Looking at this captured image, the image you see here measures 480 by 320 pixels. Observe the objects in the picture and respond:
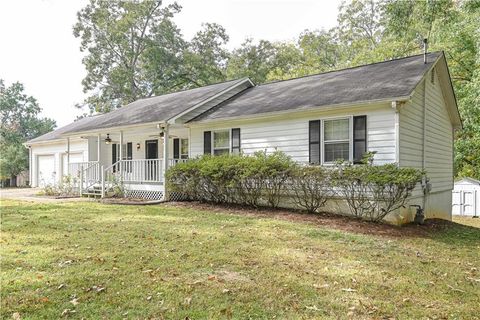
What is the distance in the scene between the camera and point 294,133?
11.6 meters

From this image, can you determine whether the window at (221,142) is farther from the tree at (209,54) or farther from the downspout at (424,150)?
the tree at (209,54)

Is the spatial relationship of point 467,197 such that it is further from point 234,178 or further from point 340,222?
point 234,178

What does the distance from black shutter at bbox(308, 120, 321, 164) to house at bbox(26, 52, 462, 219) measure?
3cm

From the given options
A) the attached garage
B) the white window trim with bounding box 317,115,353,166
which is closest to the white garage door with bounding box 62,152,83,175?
the white window trim with bounding box 317,115,353,166

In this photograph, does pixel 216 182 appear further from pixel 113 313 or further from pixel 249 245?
pixel 113 313

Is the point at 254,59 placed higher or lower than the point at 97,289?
higher

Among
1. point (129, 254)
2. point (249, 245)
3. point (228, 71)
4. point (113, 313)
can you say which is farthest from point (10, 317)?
point (228, 71)

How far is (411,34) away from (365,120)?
1558 cm

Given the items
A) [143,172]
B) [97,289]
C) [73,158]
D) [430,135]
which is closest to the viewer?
[97,289]

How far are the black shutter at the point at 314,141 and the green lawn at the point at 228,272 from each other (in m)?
3.15

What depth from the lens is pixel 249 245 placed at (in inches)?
256

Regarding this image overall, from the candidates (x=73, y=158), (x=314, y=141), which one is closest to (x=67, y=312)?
(x=314, y=141)

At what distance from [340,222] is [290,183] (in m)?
2.03

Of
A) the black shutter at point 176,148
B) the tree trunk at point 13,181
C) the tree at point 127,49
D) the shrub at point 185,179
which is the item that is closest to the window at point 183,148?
the black shutter at point 176,148
